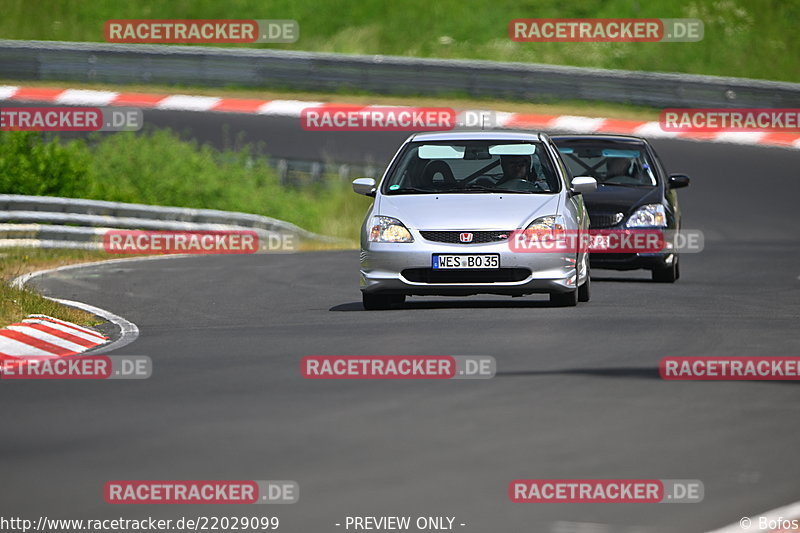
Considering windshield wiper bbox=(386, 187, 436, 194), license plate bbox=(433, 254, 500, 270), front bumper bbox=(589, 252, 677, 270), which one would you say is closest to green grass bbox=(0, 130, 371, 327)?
front bumper bbox=(589, 252, 677, 270)

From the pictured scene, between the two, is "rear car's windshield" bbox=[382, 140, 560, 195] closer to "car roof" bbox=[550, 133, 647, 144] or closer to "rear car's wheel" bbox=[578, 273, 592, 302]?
"rear car's wheel" bbox=[578, 273, 592, 302]

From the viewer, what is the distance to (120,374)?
1067 cm

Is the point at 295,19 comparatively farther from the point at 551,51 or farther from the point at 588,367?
the point at 588,367

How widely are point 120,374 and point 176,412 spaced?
1.72 m

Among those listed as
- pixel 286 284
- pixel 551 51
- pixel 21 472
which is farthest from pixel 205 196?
pixel 21 472

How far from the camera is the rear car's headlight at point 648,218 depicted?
18109mm

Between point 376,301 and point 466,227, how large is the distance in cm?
117

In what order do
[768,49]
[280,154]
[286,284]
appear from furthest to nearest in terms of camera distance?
[768,49]
[280,154]
[286,284]

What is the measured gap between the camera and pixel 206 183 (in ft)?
93.5
